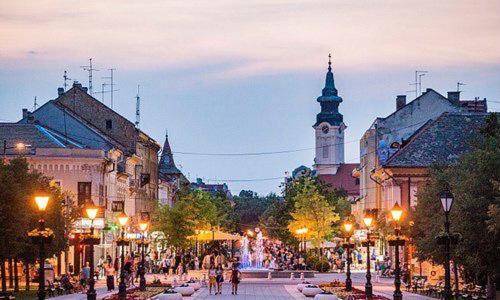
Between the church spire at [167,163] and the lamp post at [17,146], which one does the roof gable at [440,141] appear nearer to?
the lamp post at [17,146]

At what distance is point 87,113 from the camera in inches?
4646

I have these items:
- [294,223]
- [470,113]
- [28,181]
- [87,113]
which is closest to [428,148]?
[470,113]

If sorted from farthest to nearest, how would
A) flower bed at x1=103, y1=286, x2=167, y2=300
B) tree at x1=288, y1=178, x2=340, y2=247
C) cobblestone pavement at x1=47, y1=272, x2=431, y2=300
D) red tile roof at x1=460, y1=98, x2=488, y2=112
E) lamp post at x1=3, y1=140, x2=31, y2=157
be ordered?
tree at x1=288, y1=178, x2=340, y2=247 → red tile roof at x1=460, y1=98, x2=488, y2=112 → lamp post at x1=3, y1=140, x2=31, y2=157 → cobblestone pavement at x1=47, y1=272, x2=431, y2=300 → flower bed at x1=103, y1=286, x2=167, y2=300

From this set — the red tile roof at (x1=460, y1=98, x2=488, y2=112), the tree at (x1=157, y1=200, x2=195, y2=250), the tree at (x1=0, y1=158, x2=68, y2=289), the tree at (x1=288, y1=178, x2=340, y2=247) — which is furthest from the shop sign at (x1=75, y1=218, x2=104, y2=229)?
the red tile roof at (x1=460, y1=98, x2=488, y2=112)

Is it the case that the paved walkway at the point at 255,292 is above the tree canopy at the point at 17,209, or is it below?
below

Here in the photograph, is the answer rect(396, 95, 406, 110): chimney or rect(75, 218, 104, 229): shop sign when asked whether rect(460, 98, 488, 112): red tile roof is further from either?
rect(75, 218, 104, 229): shop sign

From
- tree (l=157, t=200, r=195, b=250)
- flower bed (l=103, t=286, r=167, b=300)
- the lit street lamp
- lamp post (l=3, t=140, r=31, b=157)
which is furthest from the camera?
the lit street lamp

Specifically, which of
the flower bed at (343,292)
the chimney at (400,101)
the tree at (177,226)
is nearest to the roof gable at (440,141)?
the tree at (177,226)

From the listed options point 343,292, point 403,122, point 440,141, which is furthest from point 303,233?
point 343,292

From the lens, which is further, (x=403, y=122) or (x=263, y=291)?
(x=403, y=122)

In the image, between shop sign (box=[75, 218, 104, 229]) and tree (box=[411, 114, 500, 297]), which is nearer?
tree (box=[411, 114, 500, 297])

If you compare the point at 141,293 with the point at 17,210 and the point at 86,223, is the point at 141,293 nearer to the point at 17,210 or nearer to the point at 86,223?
the point at 17,210

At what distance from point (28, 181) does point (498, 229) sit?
2721 centimetres

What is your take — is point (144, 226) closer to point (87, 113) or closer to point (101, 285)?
point (101, 285)
